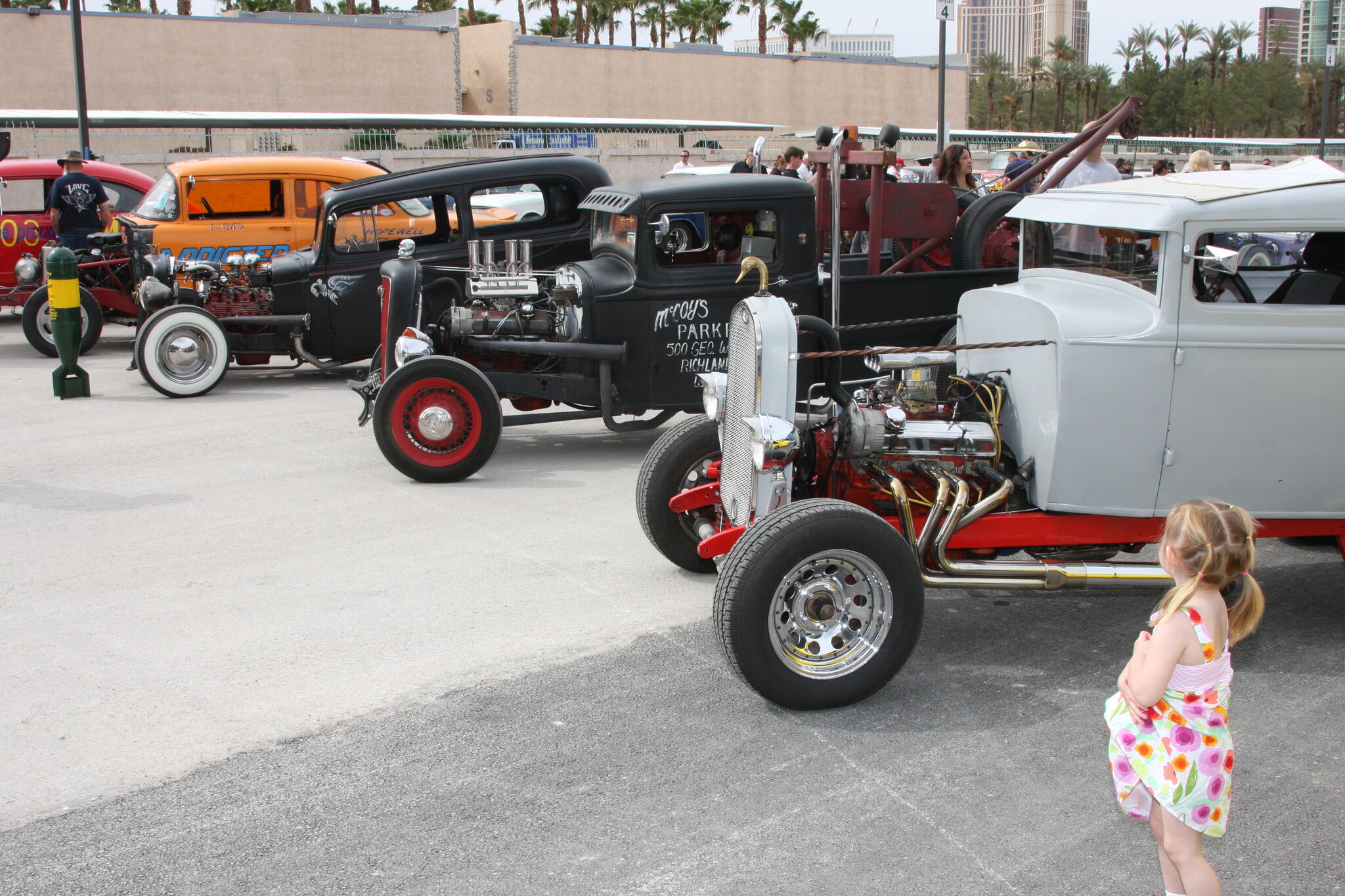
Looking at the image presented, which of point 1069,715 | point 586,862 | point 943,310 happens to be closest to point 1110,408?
point 1069,715

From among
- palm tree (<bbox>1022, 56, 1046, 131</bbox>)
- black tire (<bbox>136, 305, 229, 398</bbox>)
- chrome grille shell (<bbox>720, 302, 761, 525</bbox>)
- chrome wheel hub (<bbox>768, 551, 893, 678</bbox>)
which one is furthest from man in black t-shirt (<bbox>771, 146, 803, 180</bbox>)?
palm tree (<bbox>1022, 56, 1046, 131</bbox>)

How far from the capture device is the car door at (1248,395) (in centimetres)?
464

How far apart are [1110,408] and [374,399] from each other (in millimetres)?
4680

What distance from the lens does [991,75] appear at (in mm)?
90250

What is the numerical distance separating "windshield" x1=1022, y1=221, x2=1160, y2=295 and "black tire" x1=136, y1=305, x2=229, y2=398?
718cm

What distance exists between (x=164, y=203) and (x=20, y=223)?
7.05 feet

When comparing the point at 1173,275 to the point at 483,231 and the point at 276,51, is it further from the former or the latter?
the point at 276,51

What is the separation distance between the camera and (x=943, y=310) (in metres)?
8.79

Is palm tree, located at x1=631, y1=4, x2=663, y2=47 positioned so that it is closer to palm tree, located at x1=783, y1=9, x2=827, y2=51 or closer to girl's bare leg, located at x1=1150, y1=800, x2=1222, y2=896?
palm tree, located at x1=783, y1=9, x2=827, y2=51

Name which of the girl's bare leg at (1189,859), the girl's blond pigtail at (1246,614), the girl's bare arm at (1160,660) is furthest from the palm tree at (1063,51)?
the girl's bare leg at (1189,859)

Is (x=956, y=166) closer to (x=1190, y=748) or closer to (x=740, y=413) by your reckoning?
(x=740, y=413)

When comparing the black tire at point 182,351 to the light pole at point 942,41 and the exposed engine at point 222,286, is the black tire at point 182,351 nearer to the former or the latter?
the exposed engine at point 222,286

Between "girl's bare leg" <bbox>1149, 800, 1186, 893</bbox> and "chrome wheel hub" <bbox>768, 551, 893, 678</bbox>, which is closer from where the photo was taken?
"girl's bare leg" <bbox>1149, 800, 1186, 893</bbox>

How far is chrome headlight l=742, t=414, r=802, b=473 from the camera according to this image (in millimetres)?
4438
